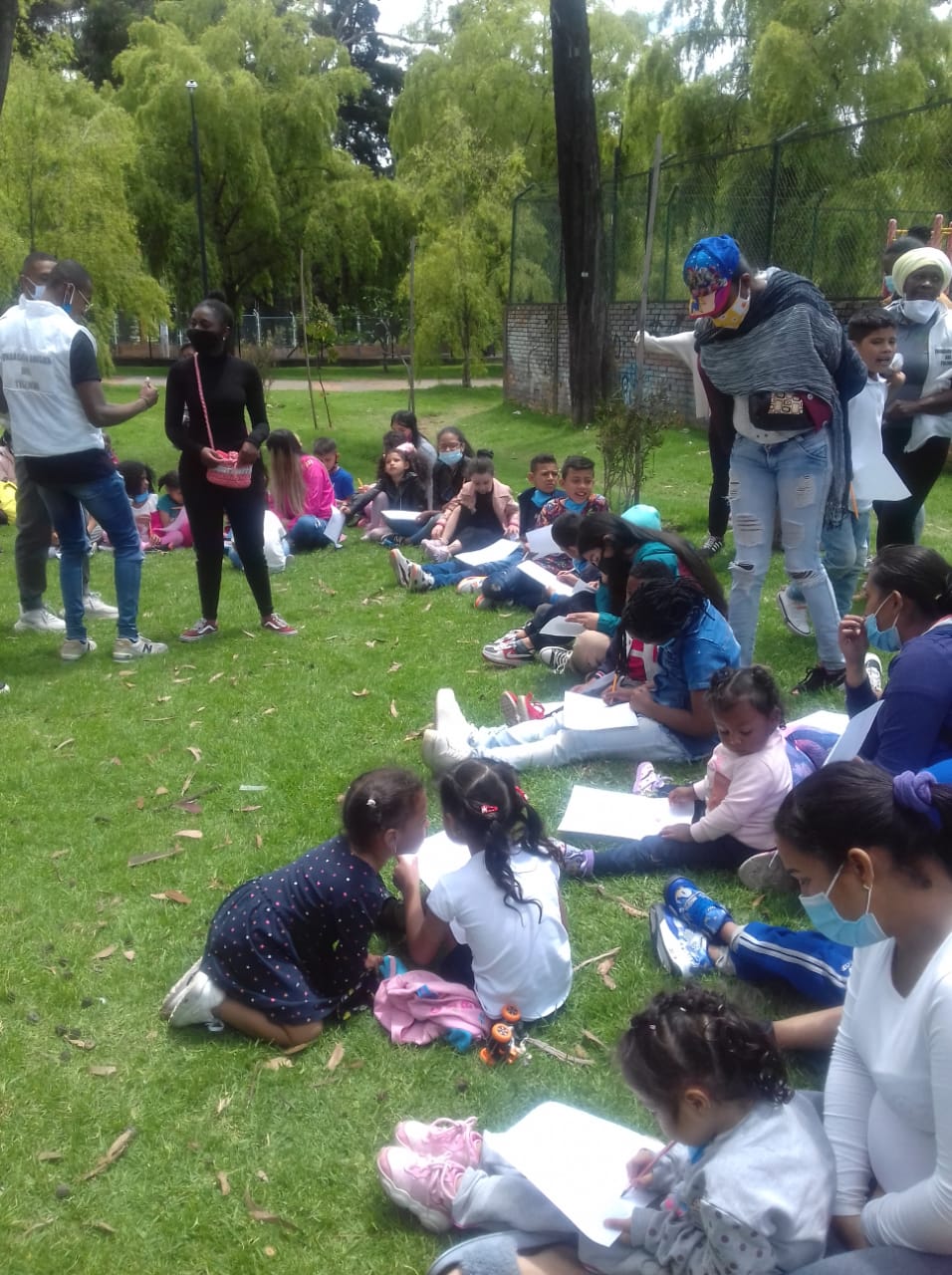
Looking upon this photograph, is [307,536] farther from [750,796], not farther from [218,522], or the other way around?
[750,796]

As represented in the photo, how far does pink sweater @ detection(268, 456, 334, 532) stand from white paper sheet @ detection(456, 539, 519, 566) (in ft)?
7.75

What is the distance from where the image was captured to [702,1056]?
85.9 inches

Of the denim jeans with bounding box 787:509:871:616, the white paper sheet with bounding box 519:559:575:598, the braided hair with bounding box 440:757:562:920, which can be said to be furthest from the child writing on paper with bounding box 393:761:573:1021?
the white paper sheet with bounding box 519:559:575:598

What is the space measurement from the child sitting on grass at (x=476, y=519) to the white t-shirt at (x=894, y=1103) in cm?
707

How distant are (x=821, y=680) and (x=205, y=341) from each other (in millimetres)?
3986

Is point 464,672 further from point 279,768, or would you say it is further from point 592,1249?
point 592,1249

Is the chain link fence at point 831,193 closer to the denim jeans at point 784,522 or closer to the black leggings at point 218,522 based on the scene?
the black leggings at point 218,522

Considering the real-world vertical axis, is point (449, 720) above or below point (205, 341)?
below

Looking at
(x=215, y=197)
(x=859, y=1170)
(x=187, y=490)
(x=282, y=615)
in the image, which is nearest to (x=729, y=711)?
(x=859, y=1170)

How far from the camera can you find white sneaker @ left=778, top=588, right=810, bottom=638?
6.36m

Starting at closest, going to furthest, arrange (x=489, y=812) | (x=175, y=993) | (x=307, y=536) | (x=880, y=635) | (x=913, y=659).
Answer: (x=913, y=659) → (x=489, y=812) → (x=175, y=993) → (x=880, y=635) → (x=307, y=536)

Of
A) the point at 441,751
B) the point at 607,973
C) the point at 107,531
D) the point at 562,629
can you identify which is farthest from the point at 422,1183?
the point at 107,531

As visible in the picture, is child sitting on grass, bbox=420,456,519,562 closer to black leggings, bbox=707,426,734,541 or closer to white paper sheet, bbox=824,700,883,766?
black leggings, bbox=707,426,734,541

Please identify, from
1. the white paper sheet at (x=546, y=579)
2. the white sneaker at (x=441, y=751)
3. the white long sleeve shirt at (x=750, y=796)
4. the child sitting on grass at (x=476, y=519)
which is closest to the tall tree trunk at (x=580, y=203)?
the child sitting on grass at (x=476, y=519)
